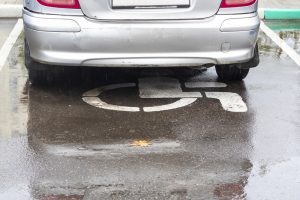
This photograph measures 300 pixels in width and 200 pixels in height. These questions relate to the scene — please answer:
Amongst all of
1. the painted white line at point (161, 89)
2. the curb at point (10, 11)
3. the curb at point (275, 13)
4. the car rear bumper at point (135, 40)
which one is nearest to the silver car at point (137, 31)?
the car rear bumper at point (135, 40)

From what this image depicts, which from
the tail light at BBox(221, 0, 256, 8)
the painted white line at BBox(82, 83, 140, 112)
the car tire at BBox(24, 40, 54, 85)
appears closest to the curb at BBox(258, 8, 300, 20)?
the painted white line at BBox(82, 83, 140, 112)

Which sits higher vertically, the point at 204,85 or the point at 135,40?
the point at 135,40

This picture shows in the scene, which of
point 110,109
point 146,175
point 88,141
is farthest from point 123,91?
point 146,175

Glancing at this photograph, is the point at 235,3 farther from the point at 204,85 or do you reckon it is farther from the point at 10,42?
the point at 10,42

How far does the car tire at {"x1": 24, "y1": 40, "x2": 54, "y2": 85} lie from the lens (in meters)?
5.46

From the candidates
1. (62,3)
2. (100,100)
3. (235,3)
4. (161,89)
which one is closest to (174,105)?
(161,89)

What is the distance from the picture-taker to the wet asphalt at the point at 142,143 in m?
3.66

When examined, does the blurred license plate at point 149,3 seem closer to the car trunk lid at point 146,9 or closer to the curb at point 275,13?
the car trunk lid at point 146,9

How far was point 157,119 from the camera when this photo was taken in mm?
4859

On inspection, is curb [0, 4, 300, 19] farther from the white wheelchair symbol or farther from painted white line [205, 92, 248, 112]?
painted white line [205, 92, 248, 112]

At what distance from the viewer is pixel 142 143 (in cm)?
436

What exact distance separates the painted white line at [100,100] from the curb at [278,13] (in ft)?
13.7

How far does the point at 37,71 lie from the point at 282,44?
3465 millimetres

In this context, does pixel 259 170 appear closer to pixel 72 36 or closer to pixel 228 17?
pixel 228 17
